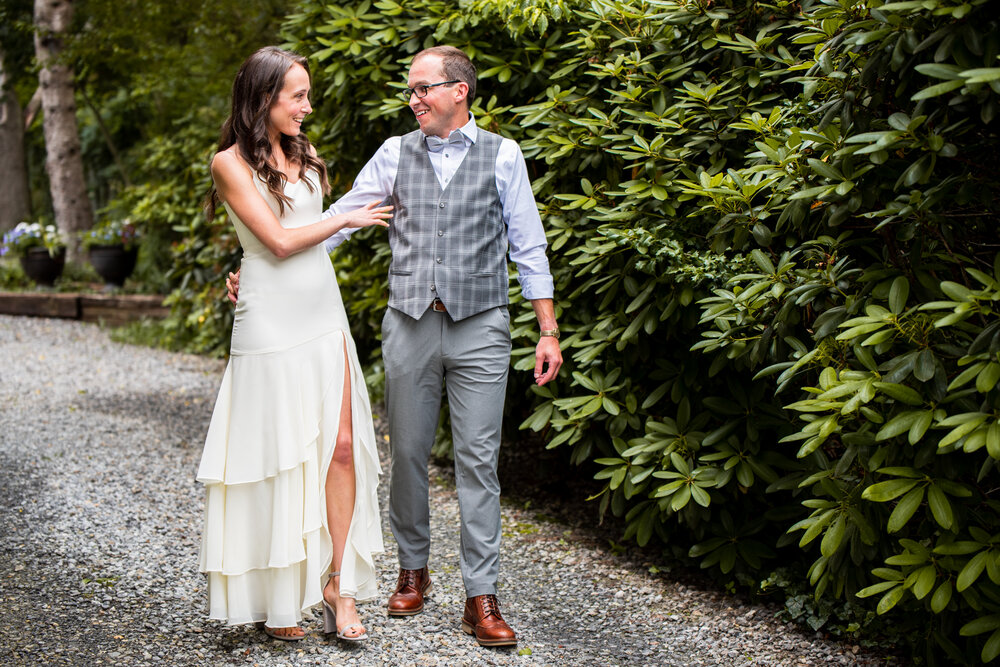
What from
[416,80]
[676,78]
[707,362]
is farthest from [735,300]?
[416,80]

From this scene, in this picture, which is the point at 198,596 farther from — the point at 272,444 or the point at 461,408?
the point at 461,408

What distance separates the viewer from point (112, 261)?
13.0 m

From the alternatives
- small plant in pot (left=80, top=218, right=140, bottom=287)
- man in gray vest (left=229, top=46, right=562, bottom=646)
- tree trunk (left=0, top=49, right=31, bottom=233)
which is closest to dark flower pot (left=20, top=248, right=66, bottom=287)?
small plant in pot (left=80, top=218, right=140, bottom=287)

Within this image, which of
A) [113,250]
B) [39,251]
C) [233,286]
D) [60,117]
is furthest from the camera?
[39,251]

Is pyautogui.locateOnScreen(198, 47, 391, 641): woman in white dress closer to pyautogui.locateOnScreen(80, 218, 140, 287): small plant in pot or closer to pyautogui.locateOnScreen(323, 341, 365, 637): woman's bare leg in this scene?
pyautogui.locateOnScreen(323, 341, 365, 637): woman's bare leg

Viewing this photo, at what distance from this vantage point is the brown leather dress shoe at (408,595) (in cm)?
365

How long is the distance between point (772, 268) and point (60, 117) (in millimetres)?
12382

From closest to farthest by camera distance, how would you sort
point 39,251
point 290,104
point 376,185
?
point 290,104 → point 376,185 → point 39,251

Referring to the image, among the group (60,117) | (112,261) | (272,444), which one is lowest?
(112,261)

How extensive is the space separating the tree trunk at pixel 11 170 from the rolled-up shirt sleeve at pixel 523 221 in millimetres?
16182

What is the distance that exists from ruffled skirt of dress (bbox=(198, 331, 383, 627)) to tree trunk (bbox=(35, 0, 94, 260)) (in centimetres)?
1132

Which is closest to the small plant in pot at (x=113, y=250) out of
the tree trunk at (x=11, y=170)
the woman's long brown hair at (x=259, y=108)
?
the tree trunk at (x=11, y=170)

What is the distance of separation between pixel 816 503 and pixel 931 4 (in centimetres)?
147

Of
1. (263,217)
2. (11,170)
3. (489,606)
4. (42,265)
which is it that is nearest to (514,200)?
(263,217)
